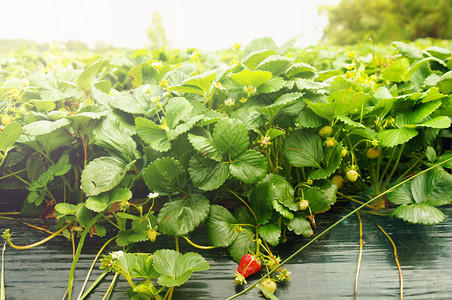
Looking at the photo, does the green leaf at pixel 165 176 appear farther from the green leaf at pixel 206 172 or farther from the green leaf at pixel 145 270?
the green leaf at pixel 145 270

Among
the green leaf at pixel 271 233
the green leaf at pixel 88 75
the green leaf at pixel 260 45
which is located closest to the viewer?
the green leaf at pixel 271 233

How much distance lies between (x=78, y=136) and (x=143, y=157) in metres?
0.23

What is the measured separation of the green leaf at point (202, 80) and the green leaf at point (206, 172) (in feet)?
0.65

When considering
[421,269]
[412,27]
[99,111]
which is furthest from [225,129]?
[412,27]

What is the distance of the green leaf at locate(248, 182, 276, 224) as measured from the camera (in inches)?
29.0

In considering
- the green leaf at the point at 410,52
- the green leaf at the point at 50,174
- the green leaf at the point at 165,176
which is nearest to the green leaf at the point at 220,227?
the green leaf at the point at 165,176

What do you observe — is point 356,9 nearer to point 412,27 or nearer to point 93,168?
point 412,27

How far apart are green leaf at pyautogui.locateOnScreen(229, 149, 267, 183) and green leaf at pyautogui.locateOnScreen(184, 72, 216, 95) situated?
0.22 m

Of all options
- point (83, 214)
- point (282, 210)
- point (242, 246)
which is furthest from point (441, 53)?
point (83, 214)

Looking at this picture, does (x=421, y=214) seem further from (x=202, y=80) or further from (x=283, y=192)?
(x=202, y=80)

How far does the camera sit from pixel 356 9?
8.31m

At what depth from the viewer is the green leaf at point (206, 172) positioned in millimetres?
720

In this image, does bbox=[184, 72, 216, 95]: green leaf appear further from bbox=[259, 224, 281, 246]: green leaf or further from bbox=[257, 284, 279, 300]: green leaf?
bbox=[257, 284, 279, 300]: green leaf

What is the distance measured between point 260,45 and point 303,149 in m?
0.50
